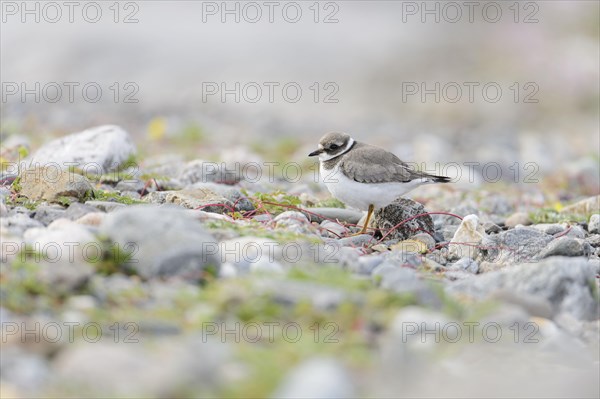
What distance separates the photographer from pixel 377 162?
812cm

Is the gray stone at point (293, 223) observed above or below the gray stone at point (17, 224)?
below

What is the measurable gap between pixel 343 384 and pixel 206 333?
3.04 feet

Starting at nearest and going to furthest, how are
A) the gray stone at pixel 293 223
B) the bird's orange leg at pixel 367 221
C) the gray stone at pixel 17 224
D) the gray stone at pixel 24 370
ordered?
the gray stone at pixel 24 370, the gray stone at pixel 17 224, the gray stone at pixel 293 223, the bird's orange leg at pixel 367 221

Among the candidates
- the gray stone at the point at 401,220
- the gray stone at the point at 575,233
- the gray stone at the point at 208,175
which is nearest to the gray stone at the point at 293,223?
the gray stone at the point at 401,220

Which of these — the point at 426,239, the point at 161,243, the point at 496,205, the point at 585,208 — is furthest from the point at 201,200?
the point at 585,208

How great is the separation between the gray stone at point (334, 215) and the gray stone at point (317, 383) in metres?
4.05

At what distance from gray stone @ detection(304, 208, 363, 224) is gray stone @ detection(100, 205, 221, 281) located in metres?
2.59

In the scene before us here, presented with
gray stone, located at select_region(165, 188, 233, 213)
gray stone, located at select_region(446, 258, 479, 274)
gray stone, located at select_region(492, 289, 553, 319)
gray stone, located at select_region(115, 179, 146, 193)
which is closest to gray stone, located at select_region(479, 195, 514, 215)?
gray stone, located at select_region(446, 258, 479, 274)

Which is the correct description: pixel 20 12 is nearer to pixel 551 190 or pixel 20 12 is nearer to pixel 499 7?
pixel 499 7

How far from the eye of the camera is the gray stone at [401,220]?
8125 mm

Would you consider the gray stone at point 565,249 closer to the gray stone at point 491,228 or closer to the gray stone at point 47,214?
the gray stone at point 491,228

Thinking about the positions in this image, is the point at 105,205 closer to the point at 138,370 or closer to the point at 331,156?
the point at 331,156

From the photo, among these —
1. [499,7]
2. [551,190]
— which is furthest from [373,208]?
[499,7]

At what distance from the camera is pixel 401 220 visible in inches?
321
